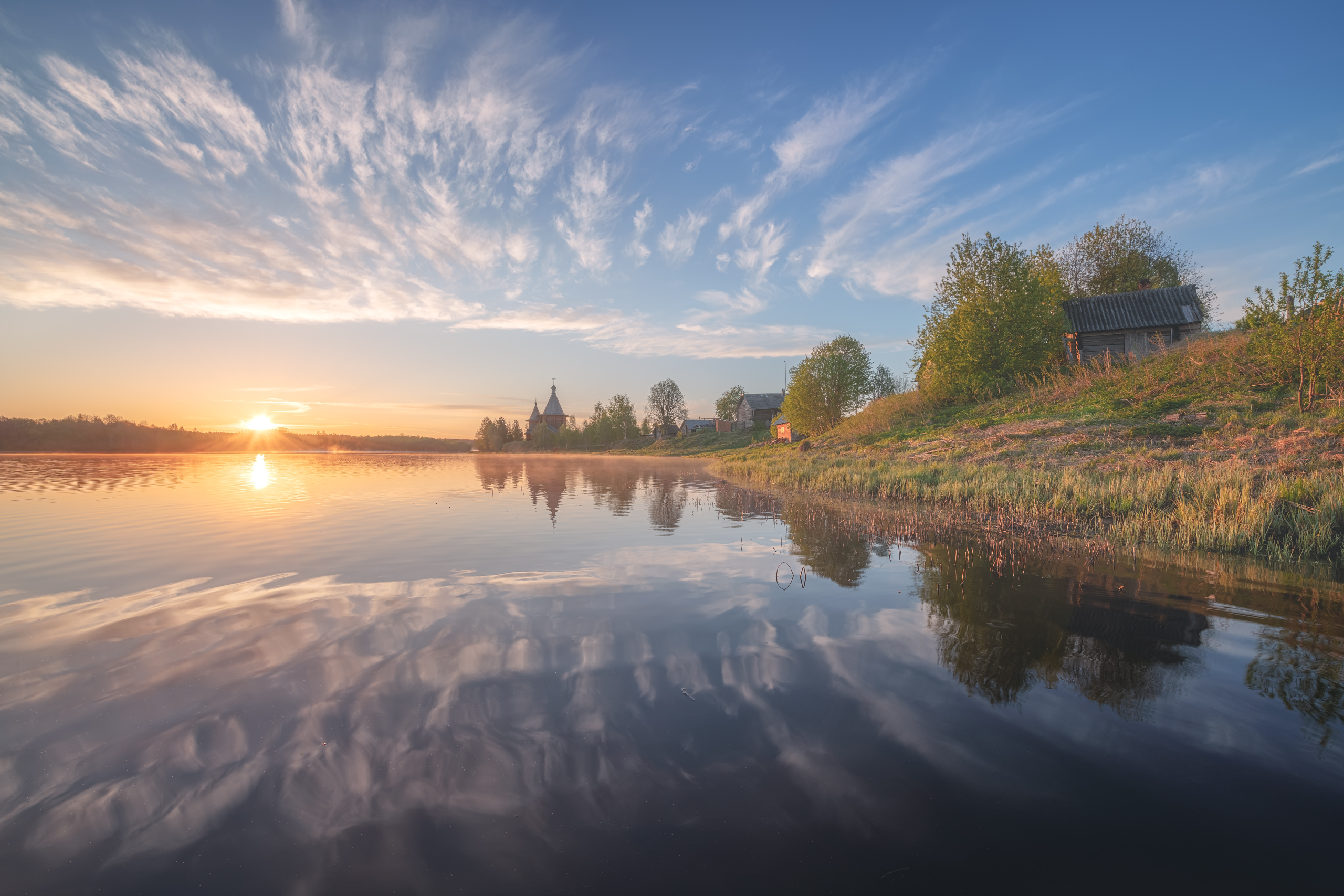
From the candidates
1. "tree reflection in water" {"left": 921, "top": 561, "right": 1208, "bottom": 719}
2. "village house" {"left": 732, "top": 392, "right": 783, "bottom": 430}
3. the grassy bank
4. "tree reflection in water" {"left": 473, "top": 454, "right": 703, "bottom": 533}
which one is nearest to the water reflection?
"tree reflection in water" {"left": 473, "top": 454, "right": 703, "bottom": 533}

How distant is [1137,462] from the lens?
55.6 feet

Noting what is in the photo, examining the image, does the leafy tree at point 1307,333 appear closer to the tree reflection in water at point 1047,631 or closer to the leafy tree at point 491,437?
the tree reflection in water at point 1047,631

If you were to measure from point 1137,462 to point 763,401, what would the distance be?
8744 centimetres

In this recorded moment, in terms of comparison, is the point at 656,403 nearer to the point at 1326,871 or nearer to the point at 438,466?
the point at 438,466

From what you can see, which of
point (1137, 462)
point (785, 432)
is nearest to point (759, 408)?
point (785, 432)

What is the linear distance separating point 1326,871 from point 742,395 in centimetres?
10800

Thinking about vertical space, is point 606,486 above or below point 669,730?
above

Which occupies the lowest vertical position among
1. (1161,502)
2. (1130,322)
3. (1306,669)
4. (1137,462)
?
(1306,669)

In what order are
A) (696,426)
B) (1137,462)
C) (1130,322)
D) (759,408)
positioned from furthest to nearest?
(696,426) < (759,408) < (1130,322) < (1137,462)

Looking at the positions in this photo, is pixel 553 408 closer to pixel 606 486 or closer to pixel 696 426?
pixel 696 426

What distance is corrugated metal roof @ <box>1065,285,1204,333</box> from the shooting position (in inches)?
1345

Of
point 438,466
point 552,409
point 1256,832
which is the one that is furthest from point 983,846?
point 552,409

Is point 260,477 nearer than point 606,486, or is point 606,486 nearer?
point 606,486

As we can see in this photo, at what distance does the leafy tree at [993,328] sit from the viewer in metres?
34.8
